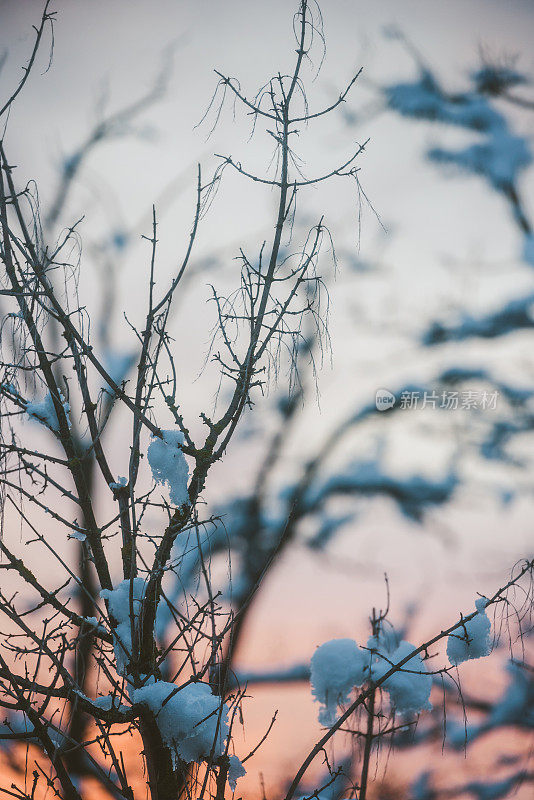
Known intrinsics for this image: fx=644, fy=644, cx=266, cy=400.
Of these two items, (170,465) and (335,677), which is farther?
(335,677)

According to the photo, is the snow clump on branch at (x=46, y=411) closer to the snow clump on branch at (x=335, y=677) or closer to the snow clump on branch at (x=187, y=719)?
the snow clump on branch at (x=187, y=719)

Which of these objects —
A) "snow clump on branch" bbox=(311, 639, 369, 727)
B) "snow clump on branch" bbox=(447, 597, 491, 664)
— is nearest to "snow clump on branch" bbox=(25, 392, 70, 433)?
"snow clump on branch" bbox=(311, 639, 369, 727)

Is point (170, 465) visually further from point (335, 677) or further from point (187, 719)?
point (335, 677)

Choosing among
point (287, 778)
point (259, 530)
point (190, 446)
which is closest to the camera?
Result: point (190, 446)

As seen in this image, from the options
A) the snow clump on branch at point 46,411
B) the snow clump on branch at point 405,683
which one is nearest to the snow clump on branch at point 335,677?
the snow clump on branch at point 405,683

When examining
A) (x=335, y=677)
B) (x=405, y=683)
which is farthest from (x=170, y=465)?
(x=405, y=683)

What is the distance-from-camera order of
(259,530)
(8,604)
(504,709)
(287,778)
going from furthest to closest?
(259,530), (504,709), (287,778), (8,604)

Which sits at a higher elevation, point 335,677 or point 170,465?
point 170,465

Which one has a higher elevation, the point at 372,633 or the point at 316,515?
the point at 316,515

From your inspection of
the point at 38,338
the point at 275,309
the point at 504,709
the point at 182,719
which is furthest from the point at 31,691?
the point at 504,709

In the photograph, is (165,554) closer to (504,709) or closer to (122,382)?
(122,382)

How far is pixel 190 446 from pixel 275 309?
50cm

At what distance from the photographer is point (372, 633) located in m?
2.23

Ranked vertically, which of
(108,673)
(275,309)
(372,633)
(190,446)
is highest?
(275,309)
